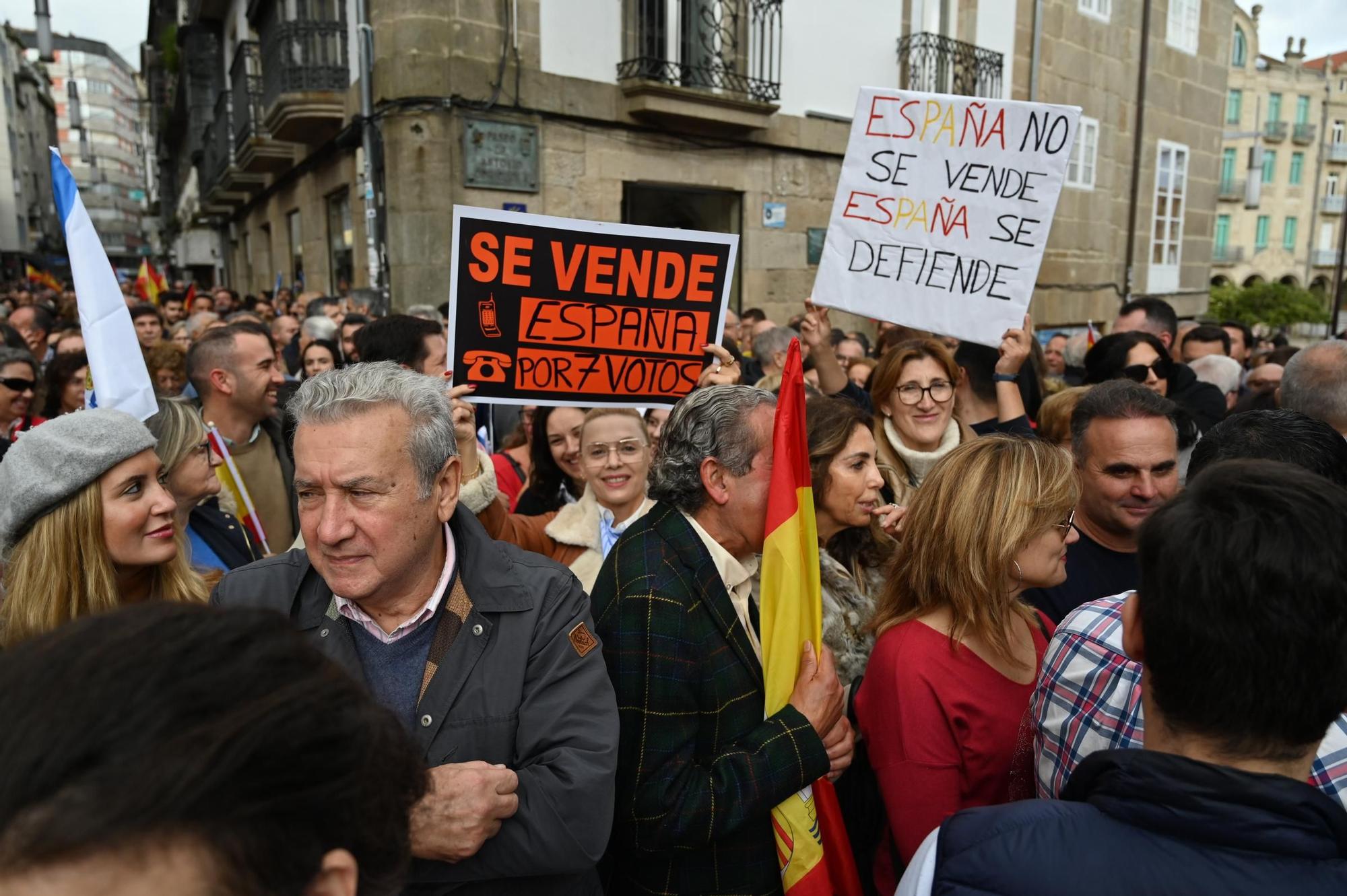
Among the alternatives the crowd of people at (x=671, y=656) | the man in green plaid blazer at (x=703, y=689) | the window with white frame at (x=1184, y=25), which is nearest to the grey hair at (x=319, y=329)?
the crowd of people at (x=671, y=656)

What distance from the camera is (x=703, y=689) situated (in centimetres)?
188

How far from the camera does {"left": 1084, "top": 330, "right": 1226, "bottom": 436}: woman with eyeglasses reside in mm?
4449

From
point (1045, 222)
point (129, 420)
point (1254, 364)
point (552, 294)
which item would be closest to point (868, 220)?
point (1045, 222)

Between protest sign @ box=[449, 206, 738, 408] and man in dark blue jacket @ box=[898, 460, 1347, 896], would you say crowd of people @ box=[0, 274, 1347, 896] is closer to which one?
man in dark blue jacket @ box=[898, 460, 1347, 896]

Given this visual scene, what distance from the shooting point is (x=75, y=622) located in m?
0.79

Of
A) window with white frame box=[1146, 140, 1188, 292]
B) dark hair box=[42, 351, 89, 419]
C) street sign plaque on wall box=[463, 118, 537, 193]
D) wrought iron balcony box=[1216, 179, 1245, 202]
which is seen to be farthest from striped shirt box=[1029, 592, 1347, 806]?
wrought iron balcony box=[1216, 179, 1245, 202]

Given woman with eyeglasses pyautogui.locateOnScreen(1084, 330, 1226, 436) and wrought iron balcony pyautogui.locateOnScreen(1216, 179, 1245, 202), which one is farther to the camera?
wrought iron balcony pyautogui.locateOnScreen(1216, 179, 1245, 202)

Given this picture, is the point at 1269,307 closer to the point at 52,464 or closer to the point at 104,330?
the point at 104,330

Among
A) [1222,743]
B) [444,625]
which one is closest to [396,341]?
[444,625]

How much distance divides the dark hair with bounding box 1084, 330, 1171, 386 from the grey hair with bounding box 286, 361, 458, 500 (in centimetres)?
373

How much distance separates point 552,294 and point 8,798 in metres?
2.69

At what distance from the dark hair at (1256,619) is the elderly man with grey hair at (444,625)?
38.1 inches

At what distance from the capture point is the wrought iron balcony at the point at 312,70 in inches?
424

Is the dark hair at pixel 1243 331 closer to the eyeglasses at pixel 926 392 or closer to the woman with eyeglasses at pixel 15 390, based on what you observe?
the eyeglasses at pixel 926 392
